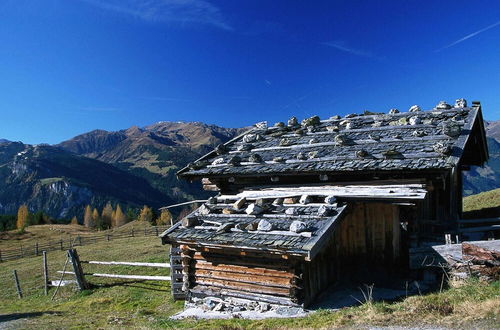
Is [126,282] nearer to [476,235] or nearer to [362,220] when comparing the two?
[362,220]

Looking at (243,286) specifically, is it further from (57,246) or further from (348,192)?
(57,246)

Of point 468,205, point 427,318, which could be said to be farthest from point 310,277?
point 468,205

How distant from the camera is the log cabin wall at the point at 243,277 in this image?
10.1 m

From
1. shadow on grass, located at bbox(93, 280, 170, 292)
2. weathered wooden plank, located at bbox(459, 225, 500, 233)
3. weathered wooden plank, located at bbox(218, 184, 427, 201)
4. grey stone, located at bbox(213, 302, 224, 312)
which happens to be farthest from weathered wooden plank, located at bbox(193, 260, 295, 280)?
weathered wooden plank, located at bbox(459, 225, 500, 233)

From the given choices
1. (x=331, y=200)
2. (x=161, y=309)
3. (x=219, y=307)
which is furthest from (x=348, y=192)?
(x=161, y=309)

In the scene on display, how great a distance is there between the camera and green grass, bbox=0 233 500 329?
23.3ft

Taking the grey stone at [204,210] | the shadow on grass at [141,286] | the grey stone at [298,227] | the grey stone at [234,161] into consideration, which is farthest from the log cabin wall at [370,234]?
the shadow on grass at [141,286]

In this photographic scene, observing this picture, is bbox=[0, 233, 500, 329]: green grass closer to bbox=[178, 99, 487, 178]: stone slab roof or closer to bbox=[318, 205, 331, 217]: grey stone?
bbox=[318, 205, 331, 217]: grey stone

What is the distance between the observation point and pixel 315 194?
11.9 meters

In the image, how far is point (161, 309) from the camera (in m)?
13.0

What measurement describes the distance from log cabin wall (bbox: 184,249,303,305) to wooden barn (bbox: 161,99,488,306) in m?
0.03

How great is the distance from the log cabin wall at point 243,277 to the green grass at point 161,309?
1.05m

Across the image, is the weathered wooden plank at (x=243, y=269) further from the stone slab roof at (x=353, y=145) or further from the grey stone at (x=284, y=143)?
the grey stone at (x=284, y=143)

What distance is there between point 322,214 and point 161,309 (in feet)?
21.6
